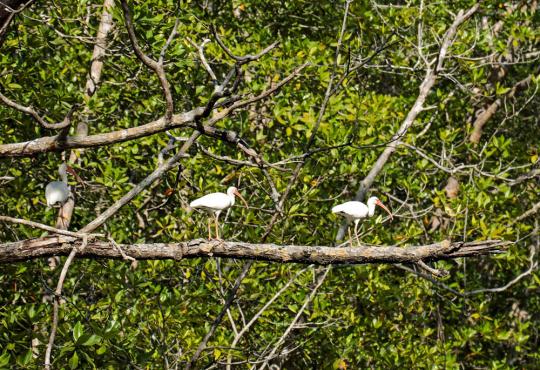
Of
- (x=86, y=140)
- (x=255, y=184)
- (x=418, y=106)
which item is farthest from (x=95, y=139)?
(x=418, y=106)

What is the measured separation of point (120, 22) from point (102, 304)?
7.69 feet

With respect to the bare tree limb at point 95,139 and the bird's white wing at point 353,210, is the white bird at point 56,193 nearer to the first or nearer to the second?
the bird's white wing at point 353,210

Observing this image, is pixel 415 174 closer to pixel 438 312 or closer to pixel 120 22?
pixel 438 312

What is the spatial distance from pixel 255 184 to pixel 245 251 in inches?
107

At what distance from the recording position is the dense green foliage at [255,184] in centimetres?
690

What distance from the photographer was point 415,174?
29.1 ft

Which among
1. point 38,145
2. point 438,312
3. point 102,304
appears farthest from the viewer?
point 438,312

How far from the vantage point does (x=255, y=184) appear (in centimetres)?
684

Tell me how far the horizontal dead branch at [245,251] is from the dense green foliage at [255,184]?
79.4 inches

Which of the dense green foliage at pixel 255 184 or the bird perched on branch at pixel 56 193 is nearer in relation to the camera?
the bird perched on branch at pixel 56 193

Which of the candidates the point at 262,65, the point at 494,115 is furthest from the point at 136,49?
the point at 494,115

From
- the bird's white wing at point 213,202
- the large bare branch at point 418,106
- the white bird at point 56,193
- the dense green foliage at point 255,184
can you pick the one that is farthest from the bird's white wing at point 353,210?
the white bird at point 56,193

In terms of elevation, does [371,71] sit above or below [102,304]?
above

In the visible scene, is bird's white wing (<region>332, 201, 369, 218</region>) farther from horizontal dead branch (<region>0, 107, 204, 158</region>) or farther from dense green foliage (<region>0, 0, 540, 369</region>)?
horizontal dead branch (<region>0, 107, 204, 158</region>)
